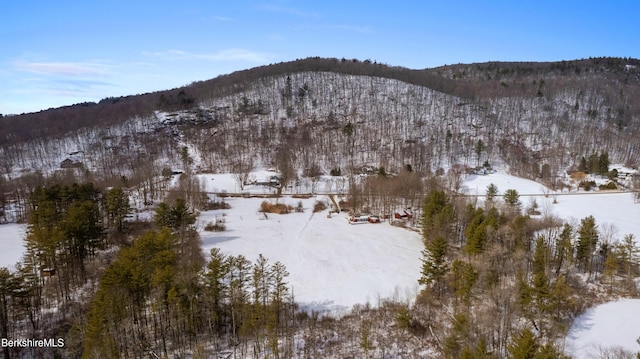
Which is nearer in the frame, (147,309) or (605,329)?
(605,329)

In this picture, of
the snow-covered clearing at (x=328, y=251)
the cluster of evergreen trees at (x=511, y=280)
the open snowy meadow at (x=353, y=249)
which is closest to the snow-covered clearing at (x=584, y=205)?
the open snowy meadow at (x=353, y=249)

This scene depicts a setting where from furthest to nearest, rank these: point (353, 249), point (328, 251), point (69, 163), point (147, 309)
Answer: point (69, 163) → point (353, 249) → point (328, 251) → point (147, 309)

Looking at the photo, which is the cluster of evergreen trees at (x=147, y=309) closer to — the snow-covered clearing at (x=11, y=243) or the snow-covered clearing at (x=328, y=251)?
the snow-covered clearing at (x=328, y=251)

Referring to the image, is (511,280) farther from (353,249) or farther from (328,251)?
(328,251)

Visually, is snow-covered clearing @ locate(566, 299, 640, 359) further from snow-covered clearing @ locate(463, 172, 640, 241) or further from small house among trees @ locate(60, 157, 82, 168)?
small house among trees @ locate(60, 157, 82, 168)

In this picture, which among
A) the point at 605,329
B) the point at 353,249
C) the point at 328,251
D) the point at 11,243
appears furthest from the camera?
the point at 353,249

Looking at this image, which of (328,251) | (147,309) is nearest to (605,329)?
(328,251)

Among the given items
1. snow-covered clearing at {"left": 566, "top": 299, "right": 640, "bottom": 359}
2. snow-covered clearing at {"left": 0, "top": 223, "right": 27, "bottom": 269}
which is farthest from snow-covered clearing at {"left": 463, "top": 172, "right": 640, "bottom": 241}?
snow-covered clearing at {"left": 0, "top": 223, "right": 27, "bottom": 269}

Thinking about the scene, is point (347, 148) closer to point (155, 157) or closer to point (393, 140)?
point (393, 140)

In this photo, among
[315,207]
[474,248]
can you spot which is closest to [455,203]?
[474,248]
